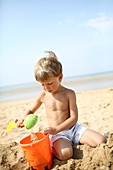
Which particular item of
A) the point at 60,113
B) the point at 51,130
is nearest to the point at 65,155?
the point at 51,130

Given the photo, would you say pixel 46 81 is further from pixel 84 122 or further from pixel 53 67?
pixel 84 122

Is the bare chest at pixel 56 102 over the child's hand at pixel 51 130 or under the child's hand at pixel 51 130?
over

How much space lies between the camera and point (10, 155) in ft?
7.22

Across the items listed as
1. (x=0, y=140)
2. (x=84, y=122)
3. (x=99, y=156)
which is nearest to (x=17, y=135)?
(x=0, y=140)

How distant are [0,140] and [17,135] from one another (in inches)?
10.7

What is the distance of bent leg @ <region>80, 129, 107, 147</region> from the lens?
83.3 inches

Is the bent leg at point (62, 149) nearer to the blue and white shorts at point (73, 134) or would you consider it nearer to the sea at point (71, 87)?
the blue and white shorts at point (73, 134)

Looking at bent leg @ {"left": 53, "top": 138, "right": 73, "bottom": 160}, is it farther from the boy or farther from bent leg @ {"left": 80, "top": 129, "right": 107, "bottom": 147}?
bent leg @ {"left": 80, "top": 129, "right": 107, "bottom": 147}

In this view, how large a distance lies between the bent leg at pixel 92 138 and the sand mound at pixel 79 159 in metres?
0.06

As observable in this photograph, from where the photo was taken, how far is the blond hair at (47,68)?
2.09 meters

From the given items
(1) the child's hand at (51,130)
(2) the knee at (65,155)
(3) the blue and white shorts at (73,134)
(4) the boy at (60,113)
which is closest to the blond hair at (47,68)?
(4) the boy at (60,113)

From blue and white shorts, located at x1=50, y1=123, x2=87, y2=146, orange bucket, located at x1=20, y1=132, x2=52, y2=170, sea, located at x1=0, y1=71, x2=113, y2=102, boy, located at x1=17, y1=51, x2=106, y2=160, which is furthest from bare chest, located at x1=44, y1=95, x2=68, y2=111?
sea, located at x1=0, y1=71, x2=113, y2=102

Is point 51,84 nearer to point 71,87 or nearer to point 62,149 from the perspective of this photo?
point 62,149

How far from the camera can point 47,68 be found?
2111 mm
